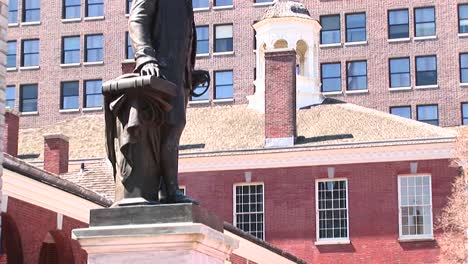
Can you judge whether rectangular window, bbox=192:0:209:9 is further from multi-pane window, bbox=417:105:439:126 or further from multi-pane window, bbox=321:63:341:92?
multi-pane window, bbox=417:105:439:126

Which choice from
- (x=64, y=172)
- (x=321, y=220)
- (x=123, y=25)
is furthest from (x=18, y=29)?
(x=64, y=172)

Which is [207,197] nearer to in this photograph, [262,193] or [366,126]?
[262,193]

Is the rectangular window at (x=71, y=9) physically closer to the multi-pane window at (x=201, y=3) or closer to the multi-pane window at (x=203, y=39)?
the multi-pane window at (x=201, y=3)

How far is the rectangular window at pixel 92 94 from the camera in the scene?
79125mm

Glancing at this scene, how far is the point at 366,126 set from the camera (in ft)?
165

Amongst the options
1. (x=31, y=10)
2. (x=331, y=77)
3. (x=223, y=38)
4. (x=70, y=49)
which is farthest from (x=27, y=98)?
(x=331, y=77)

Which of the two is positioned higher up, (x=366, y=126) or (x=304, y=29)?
(x=304, y=29)

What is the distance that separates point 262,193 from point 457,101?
29433 mm

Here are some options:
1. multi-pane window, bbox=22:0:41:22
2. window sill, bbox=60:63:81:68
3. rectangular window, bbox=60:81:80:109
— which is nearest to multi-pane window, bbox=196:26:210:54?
window sill, bbox=60:63:81:68

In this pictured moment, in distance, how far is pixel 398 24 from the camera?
7606cm

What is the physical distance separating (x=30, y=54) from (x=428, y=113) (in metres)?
27.8

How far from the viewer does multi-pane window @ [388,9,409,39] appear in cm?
7569

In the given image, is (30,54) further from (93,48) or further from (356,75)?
(356,75)

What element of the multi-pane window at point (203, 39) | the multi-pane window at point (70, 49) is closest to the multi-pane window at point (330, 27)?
the multi-pane window at point (203, 39)
